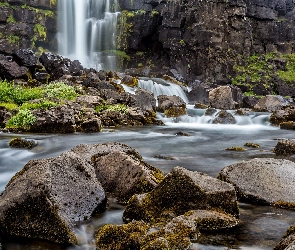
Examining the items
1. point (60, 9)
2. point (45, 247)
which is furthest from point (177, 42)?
point (45, 247)

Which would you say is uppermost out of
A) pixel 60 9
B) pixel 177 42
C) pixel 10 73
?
pixel 60 9

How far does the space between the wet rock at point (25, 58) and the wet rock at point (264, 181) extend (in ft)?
80.0

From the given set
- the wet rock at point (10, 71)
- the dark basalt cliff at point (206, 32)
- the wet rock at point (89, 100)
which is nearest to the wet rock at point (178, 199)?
the wet rock at point (89, 100)

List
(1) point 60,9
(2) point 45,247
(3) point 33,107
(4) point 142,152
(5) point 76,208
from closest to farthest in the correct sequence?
(2) point 45,247 → (5) point 76,208 → (4) point 142,152 → (3) point 33,107 → (1) point 60,9

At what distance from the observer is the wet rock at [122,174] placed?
5945 mm

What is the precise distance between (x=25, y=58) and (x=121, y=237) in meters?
26.4

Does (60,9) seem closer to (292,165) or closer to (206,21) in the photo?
(206,21)

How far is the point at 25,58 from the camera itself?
28.1 metres

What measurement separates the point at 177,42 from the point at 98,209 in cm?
4332

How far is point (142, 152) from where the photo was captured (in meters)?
11.5

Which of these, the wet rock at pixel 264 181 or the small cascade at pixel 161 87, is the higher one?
the small cascade at pixel 161 87

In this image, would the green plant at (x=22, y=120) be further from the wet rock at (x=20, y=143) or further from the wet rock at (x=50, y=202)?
the wet rock at (x=50, y=202)

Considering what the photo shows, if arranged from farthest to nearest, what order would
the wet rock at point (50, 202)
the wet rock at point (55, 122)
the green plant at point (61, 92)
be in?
the green plant at point (61, 92) → the wet rock at point (55, 122) → the wet rock at point (50, 202)

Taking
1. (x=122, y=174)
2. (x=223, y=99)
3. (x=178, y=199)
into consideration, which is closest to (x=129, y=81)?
(x=223, y=99)
